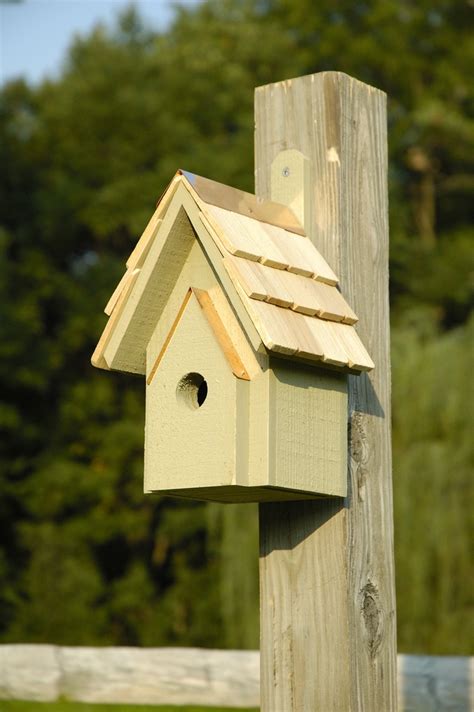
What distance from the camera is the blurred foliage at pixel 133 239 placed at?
13.0 metres

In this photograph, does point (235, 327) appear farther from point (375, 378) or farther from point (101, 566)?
point (101, 566)

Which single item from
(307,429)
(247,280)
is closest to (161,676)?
(307,429)

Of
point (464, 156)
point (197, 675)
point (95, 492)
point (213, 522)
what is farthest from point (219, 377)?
point (464, 156)

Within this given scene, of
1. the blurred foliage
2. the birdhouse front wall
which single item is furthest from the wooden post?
the blurred foliage

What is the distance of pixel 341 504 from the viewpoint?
2463 millimetres

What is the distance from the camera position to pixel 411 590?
8.92 meters

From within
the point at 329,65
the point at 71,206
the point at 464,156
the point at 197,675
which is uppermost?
the point at 329,65

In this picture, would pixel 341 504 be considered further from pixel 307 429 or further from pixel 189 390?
pixel 189 390

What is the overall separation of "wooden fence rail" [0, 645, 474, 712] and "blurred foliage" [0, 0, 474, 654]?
145 inches

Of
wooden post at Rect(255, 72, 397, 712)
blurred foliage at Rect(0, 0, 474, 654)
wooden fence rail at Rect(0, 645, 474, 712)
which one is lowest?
wooden fence rail at Rect(0, 645, 474, 712)

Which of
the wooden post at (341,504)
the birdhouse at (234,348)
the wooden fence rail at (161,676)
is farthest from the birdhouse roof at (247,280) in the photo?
the wooden fence rail at (161,676)

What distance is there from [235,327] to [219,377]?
11 cm

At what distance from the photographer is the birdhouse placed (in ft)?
7.66

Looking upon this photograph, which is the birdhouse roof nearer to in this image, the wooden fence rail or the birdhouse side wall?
the birdhouse side wall
